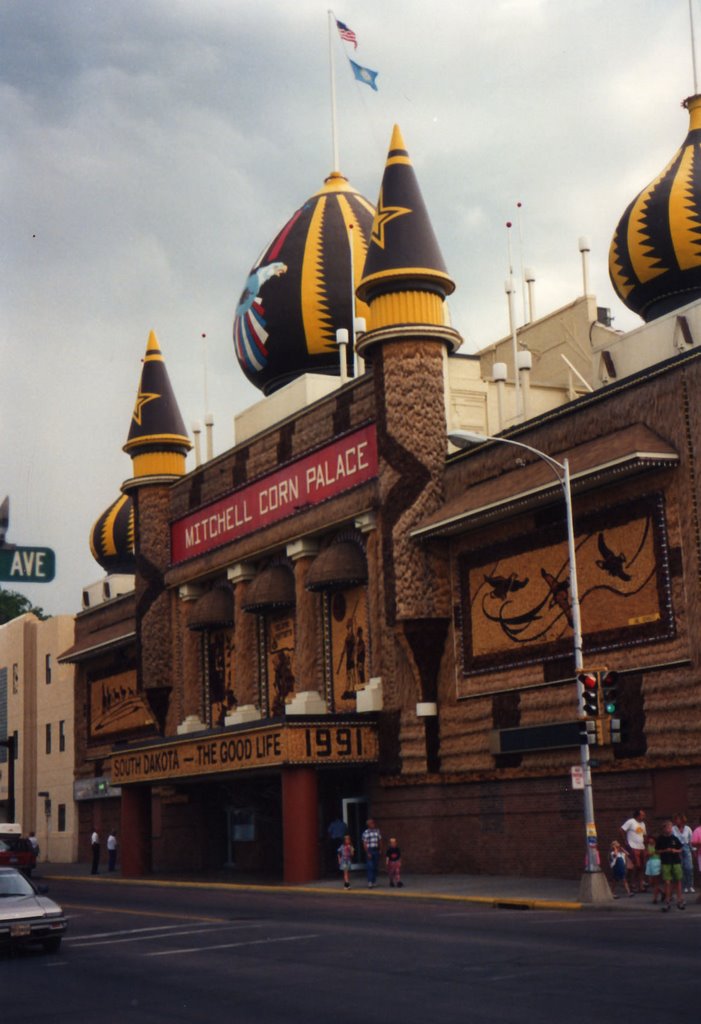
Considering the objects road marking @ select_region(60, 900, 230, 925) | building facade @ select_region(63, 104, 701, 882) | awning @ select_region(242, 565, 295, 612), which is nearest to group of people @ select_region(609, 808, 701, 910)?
building facade @ select_region(63, 104, 701, 882)

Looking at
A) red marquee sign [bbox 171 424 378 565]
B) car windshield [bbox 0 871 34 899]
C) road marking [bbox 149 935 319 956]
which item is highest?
red marquee sign [bbox 171 424 378 565]

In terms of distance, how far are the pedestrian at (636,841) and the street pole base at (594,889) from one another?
1.70 metres

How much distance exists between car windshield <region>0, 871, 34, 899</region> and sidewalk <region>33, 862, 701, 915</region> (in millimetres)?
10609

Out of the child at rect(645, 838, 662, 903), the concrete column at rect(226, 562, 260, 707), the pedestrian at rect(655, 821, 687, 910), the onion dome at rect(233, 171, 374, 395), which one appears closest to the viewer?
the pedestrian at rect(655, 821, 687, 910)

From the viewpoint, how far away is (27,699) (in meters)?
74.6

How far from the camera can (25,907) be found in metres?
22.4

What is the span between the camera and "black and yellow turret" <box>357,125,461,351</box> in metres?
41.3

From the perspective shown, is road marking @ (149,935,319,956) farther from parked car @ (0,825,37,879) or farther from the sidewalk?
parked car @ (0,825,37,879)

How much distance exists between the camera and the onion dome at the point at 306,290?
168 ft

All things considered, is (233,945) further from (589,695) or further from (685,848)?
(685,848)

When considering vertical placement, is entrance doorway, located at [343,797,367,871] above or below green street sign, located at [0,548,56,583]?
below

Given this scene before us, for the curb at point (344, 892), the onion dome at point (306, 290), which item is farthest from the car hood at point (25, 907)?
the onion dome at point (306, 290)

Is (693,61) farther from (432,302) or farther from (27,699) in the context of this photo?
(27,699)

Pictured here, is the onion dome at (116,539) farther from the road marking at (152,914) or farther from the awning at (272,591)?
the road marking at (152,914)
